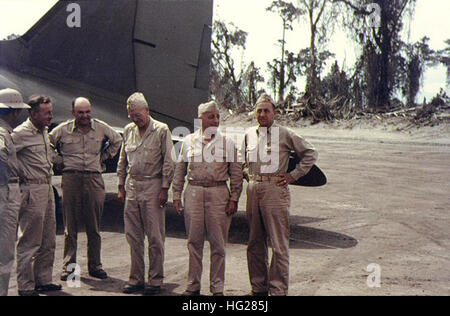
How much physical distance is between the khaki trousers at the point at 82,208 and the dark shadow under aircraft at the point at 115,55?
3467 millimetres

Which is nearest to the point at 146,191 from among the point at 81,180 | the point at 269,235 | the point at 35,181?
the point at 81,180

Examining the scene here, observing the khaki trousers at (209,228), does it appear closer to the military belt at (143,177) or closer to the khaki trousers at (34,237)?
the military belt at (143,177)

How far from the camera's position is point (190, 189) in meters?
5.30

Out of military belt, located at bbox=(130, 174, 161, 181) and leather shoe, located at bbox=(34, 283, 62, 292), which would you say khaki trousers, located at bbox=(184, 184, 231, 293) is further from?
leather shoe, located at bbox=(34, 283, 62, 292)

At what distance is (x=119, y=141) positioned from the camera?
248 inches

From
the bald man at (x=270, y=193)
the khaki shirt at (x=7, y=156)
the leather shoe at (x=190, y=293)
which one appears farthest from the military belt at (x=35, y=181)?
the bald man at (x=270, y=193)

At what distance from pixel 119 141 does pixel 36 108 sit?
1.17m

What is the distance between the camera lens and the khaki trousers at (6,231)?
15.5 feet

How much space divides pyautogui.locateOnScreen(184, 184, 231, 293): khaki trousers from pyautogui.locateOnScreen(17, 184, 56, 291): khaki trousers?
144 cm

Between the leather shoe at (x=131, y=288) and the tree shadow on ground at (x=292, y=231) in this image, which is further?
the tree shadow on ground at (x=292, y=231)

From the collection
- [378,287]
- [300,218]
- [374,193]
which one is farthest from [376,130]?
[378,287]

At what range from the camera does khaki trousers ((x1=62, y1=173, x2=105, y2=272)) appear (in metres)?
5.96

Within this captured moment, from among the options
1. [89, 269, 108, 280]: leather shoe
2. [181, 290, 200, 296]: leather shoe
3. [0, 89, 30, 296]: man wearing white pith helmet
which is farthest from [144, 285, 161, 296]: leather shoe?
[0, 89, 30, 296]: man wearing white pith helmet
